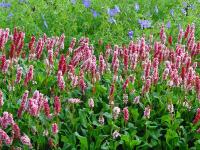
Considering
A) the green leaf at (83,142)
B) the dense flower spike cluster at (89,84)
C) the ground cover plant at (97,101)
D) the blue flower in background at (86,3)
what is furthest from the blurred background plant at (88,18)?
the green leaf at (83,142)

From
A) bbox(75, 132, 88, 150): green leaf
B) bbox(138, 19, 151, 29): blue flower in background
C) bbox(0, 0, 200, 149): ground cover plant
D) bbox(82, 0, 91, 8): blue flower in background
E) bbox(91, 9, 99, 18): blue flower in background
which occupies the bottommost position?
bbox(75, 132, 88, 150): green leaf

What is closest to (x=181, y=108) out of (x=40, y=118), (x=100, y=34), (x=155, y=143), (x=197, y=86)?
(x=197, y=86)

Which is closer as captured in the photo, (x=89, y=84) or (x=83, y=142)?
(x=83, y=142)

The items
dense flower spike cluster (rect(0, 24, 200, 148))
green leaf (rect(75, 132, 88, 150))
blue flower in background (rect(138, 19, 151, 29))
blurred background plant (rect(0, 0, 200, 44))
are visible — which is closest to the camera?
green leaf (rect(75, 132, 88, 150))

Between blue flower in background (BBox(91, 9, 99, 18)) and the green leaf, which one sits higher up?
blue flower in background (BBox(91, 9, 99, 18))

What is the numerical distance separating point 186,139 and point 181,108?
403mm

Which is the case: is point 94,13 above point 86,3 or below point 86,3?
below

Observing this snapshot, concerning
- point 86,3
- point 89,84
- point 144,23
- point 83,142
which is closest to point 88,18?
point 86,3

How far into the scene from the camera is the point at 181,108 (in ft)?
13.7

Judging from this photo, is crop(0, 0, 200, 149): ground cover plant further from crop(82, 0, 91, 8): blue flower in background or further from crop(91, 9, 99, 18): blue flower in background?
crop(82, 0, 91, 8): blue flower in background

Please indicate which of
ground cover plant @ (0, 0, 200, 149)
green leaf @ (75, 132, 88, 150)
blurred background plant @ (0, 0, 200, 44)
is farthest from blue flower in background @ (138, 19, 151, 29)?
green leaf @ (75, 132, 88, 150)

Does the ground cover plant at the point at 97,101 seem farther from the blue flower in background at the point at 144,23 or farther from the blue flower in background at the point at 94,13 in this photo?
the blue flower in background at the point at 94,13

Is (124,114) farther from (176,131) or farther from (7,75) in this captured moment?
(7,75)

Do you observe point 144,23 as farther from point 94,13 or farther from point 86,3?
point 86,3
